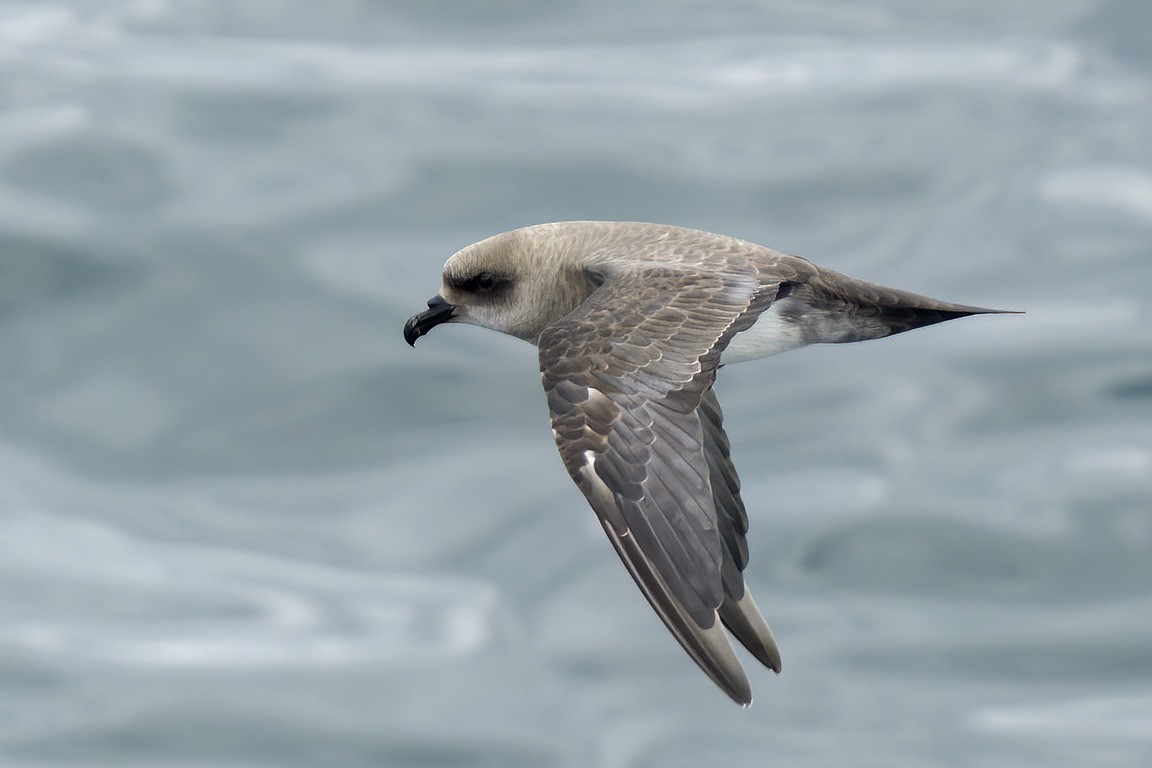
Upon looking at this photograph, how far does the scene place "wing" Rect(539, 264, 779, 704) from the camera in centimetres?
545

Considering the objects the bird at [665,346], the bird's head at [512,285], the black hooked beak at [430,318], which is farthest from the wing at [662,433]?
the black hooked beak at [430,318]

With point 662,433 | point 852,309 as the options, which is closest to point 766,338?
point 852,309

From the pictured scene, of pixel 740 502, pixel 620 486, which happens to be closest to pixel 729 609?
pixel 740 502

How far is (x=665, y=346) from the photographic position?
6.18 meters

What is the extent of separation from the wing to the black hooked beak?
3.59 feet

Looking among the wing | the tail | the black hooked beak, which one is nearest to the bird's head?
the black hooked beak

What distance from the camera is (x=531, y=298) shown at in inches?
293

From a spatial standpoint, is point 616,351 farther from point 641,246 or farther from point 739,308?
point 641,246

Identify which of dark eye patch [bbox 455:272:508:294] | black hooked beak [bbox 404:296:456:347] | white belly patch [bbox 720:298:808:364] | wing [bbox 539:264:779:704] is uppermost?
dark eye patch [bbox 455:272:508:294]

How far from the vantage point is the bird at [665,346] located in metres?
5.54

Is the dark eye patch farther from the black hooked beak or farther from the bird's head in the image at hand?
the black hooked beak

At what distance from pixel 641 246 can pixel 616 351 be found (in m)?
1.09

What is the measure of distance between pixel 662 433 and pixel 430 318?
2.01m

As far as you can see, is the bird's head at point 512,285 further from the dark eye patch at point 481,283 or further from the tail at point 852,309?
the tail at point 852,309
